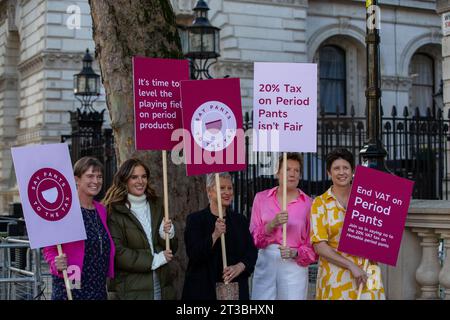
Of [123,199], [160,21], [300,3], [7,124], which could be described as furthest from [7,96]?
[123,199]

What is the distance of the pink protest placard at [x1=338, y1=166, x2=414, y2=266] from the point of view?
5.94 meters

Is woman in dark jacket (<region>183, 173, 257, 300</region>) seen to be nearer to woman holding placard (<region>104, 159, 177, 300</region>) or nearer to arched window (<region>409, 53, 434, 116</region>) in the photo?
woman holding placard (<region>104, 159, 177, 300</region>)

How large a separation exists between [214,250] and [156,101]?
1.30 metres

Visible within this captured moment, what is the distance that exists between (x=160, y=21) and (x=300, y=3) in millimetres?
23583

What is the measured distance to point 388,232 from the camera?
6020 mm

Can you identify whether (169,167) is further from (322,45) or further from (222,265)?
(322,45)

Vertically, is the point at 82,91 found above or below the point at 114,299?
above

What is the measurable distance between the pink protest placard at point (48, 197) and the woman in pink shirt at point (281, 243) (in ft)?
4.74

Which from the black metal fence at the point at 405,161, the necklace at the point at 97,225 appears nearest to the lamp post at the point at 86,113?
the black metal fence at the point at 405,161

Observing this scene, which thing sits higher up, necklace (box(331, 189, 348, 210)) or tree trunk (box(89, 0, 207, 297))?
tree trunk (box(89, 0, 207, 297))

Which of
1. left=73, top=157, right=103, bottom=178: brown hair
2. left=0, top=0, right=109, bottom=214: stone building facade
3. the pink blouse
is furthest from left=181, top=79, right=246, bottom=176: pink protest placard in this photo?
left=0, top=0, right=109, bottom=214: stone building facade

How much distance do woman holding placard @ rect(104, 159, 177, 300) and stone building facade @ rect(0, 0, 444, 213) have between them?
2271cm

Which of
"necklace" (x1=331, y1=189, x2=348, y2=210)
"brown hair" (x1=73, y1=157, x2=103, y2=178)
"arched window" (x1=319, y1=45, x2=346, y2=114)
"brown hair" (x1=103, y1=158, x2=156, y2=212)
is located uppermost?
"arched window" (x1=319, y1=45, x2=346, y2=114)

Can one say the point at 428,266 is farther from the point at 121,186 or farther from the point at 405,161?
the point at 405,161
